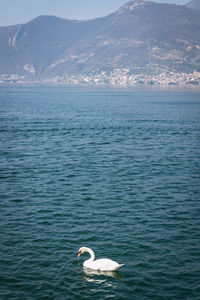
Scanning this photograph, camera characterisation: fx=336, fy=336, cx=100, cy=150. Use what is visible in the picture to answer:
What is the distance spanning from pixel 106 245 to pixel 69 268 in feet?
12.2

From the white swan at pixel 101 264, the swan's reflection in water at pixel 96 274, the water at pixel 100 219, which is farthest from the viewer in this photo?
the white swan at pixel 101 264

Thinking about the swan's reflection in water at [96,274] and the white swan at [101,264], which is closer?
the swan's reflection in water at [96,274]

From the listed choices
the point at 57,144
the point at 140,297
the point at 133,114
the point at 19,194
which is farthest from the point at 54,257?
the point at 133,114

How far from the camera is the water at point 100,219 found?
803 inches

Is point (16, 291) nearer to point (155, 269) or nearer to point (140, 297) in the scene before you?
point (140, 297)

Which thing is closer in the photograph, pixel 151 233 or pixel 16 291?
pixel 16 291

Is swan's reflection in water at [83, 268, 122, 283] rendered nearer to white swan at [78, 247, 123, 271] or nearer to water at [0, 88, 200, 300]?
water at [0, 88, 200, 300]

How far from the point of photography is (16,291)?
1966cm

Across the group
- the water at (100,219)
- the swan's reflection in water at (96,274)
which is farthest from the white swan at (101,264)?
the water at (100,219)

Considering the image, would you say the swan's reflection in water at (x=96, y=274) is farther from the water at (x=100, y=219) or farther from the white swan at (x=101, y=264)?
the white swan at (x=101, y=264)

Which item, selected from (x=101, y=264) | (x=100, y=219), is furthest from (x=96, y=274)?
(x=100, y=219)

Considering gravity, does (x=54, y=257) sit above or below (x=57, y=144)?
below

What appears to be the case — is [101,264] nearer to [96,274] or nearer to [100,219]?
[96,274]

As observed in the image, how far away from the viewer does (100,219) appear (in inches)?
1131
